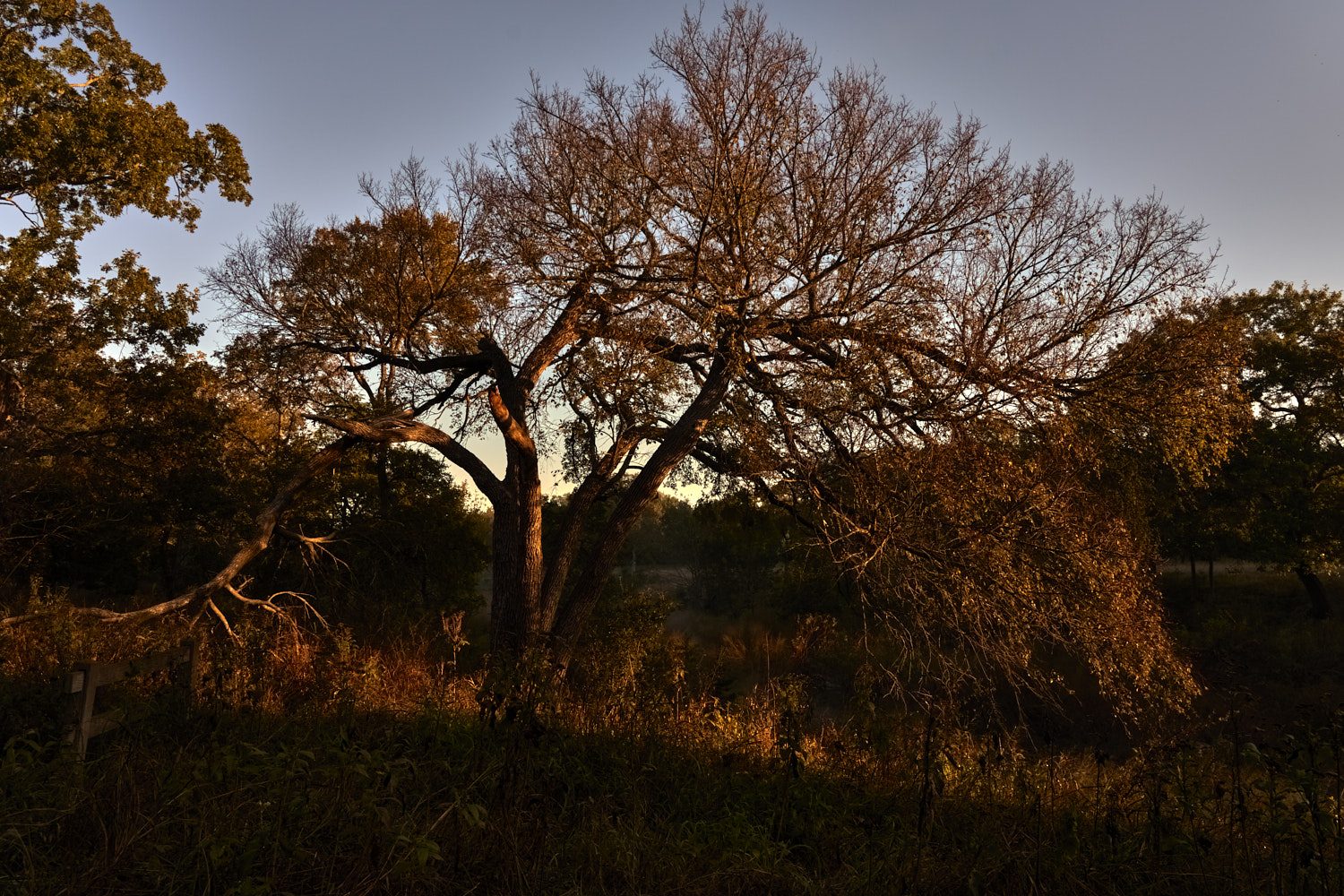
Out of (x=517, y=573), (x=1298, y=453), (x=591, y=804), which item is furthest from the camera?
(x=1298, y=453)

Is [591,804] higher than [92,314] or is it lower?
lower

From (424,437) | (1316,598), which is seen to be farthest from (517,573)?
(1316,598)

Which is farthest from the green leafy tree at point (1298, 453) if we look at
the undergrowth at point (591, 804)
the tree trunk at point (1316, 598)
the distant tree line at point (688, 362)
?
the undergrowth at point (591, 804)

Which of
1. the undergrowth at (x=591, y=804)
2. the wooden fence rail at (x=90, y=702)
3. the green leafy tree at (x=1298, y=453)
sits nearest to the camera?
the undergrowth at (x=591, y=804)

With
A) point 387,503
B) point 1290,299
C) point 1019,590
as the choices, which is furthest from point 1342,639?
point 387,503

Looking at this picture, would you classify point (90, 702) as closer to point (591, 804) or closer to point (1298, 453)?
point (591, 804)

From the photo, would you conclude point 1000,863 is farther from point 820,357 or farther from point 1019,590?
point 820,357

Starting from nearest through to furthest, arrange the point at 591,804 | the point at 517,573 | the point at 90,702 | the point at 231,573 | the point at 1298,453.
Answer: the point at 591,804, the point at 90,702, the point at 231,573, the point at 517,573, the point at 1298,453

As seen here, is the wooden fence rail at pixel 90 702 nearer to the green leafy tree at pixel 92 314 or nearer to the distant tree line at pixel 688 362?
the distant tree line at pixel 688 362

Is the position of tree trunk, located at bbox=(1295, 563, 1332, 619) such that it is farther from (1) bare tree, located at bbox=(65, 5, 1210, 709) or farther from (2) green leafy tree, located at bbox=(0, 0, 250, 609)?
(2) green leafy tree, located at bbox=(0, 0, 250, 609)

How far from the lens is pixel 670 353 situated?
1126 cm

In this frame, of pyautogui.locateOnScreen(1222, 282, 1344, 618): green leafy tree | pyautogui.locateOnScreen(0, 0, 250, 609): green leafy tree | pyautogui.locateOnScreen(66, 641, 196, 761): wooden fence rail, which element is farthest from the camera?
pyautogui.locateOnScreen(1222, 282, 1344, 618): green leafy tree

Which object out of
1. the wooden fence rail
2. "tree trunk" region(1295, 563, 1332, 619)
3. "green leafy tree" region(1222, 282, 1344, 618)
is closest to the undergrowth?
the wooden fence rail

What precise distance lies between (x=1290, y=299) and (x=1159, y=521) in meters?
8.44
